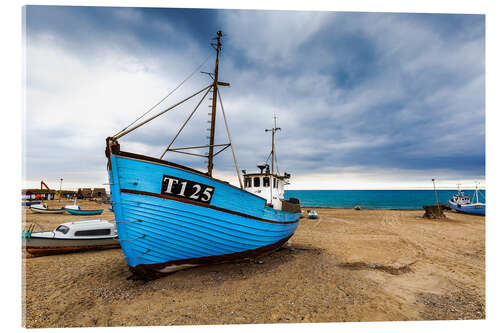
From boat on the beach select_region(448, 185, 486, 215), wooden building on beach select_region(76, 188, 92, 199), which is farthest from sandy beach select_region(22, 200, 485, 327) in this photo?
wooden building on beach select_region(76, 188, 92, 199)

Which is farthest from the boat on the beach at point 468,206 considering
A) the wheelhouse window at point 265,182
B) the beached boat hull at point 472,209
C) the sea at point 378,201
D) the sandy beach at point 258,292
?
the wheelhouse window at point 265,182

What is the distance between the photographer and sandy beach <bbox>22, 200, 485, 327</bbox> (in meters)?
Result: 3.44

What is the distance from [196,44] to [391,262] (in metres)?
9.02

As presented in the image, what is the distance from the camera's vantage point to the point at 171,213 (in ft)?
13.5

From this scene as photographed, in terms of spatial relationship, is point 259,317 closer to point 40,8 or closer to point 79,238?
point 40,8

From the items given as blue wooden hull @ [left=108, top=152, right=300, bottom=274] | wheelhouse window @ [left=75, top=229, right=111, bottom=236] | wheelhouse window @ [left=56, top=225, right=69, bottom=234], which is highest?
blue wooden hull @ [left=108, top=152, right=300, bottom=274]

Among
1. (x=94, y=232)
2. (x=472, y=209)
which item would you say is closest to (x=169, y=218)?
(x=94, y=232)

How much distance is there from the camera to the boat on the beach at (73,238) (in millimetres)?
7488

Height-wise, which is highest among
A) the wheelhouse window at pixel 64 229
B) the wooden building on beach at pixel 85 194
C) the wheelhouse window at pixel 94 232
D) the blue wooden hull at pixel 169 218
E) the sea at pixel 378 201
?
the blue wooden hull at pixel 169 218

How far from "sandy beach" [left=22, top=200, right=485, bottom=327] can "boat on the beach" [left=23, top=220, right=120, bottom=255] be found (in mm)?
754

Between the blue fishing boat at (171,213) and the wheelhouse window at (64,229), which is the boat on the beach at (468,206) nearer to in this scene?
the blue fishing boat at (171,213)

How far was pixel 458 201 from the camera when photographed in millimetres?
28734

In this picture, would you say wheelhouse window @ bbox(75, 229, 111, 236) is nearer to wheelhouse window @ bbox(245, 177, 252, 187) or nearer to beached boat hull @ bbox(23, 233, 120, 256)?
beached boat hull @ bbox(23, 233, 120, 256)
